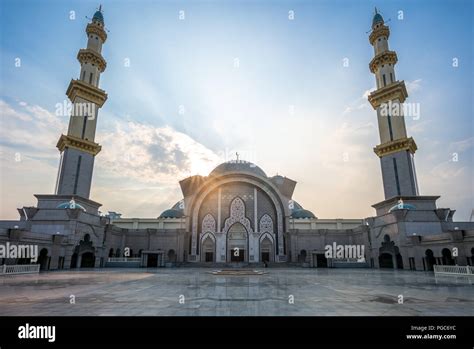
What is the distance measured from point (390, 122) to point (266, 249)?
831 inches

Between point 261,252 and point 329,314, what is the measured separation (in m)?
30.7

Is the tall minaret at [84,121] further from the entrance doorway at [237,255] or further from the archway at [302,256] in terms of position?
the archway at [302,256]

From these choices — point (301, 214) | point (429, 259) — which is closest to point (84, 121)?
point (301, 214)

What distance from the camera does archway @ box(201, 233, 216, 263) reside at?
3444 cm

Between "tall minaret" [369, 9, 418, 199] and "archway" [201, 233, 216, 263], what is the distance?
21.4 meters

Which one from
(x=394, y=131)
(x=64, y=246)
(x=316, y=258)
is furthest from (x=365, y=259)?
(x=64, y=246)

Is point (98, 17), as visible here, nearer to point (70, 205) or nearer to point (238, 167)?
point (70, 205)

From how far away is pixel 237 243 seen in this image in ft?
115

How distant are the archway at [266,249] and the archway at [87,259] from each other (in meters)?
19.3

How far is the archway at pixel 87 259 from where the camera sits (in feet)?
87.1

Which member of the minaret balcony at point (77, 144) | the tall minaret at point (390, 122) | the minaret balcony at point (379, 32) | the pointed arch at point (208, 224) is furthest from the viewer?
the pointed arch at point (208, 224)

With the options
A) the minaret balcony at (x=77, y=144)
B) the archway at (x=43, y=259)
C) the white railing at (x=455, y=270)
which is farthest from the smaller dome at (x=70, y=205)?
the white railing at (x=455, y=270)

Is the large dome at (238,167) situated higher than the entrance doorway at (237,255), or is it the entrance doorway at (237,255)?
the large dome at (238,167)
